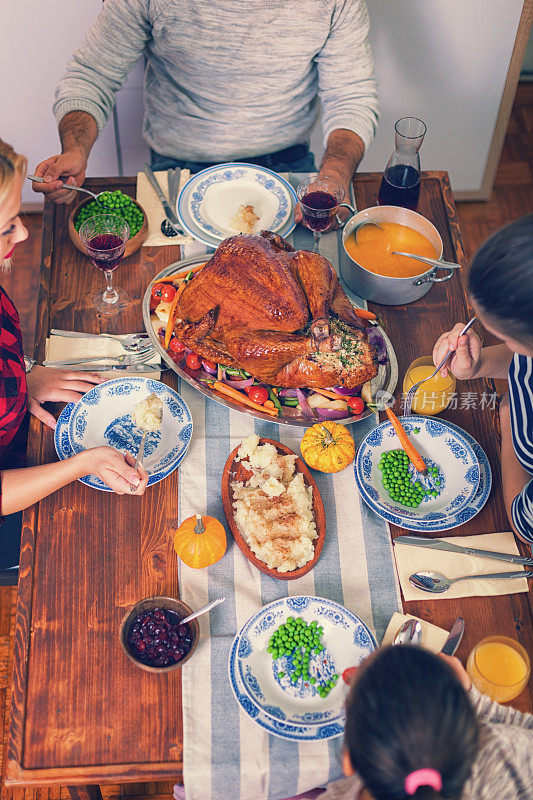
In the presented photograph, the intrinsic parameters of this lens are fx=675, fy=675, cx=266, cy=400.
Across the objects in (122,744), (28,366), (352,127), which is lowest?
(122,744)

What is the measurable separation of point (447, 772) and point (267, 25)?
7.45ft

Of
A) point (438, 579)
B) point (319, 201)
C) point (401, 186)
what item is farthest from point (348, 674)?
point (401, 186)

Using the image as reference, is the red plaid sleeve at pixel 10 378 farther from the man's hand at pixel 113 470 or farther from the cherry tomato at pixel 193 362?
the cherry tomato at pixel 193 362

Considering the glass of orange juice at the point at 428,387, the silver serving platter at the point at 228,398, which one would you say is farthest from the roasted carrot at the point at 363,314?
the glass of orange juice at the point at 428,387

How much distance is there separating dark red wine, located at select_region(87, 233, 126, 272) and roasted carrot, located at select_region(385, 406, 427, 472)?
0.88 meters

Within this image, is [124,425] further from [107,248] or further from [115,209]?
[115,209]

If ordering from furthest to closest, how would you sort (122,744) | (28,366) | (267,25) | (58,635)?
(267,25) → (28,366) → (58,635) → (122,744)

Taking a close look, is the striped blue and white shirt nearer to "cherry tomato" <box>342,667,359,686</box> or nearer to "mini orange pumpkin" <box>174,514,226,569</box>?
"cherry tomato" <box>342,667,359,686</box>

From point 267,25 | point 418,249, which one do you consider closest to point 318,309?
point 418,249

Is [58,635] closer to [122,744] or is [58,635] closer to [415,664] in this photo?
[122,744]

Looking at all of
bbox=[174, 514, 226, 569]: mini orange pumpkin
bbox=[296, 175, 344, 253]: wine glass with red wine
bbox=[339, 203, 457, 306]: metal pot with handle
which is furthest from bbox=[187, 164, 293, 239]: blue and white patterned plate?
bbox=[174, 514, 226, 569]: mini orange pumpkin

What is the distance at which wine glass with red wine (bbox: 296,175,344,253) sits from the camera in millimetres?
2029

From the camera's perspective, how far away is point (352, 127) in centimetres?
242

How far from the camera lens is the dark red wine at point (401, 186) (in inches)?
85.2
